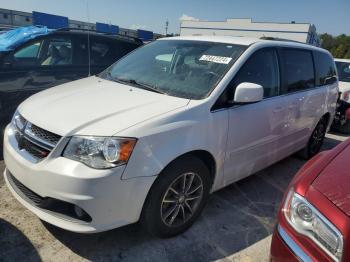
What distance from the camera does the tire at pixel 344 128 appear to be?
23.9ft

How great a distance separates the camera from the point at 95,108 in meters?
2.81

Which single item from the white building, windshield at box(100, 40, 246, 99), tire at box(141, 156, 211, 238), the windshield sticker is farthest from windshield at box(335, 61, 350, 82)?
the white building

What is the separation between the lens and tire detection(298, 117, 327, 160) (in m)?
5.25

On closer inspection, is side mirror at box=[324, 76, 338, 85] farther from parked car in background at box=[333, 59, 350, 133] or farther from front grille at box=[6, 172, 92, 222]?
front grille at box=[6, 172, 92, 222]

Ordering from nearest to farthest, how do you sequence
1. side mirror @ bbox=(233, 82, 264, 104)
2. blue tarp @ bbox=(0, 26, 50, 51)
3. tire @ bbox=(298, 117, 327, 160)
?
side mirror @ bbox=(233, 82, 264, 104), blue tarp @ bbox=(0, 26, 50, 51), tire @ bbox=(298, 117, 327, 160)

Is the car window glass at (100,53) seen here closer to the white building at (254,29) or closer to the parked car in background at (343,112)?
the parked car in background at (343,112)

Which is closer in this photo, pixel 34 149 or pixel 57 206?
pixel 57 206

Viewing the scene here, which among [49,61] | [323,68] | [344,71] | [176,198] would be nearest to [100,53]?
[49,61]

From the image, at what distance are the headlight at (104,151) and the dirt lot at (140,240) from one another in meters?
0.82

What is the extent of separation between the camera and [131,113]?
2.69m

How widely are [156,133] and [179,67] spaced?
113 cm

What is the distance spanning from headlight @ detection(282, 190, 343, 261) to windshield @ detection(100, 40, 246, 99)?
1332 mm

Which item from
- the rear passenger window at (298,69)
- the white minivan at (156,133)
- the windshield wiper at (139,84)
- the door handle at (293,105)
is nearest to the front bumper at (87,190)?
the white minivan at (156,133)

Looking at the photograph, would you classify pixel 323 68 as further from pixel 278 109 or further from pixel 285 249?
pixel 285 249
